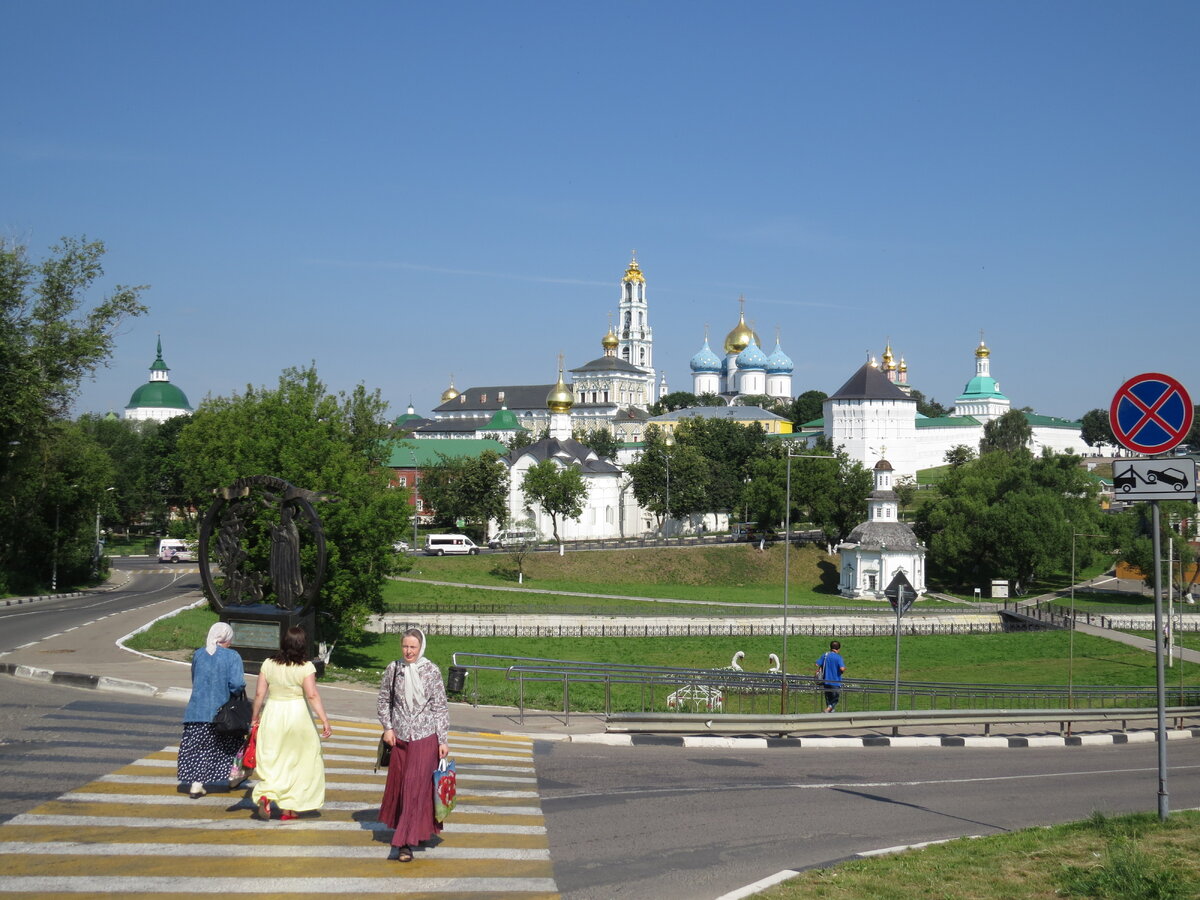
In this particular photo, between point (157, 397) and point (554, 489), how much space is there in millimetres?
119873

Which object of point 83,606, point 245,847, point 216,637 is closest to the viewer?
point 245,847

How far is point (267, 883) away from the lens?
8.62 metres

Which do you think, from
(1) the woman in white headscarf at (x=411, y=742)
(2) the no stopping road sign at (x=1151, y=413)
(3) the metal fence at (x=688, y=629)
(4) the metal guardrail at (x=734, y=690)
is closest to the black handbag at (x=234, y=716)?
(1) the woman in white headscarf at (x=411, y=742)

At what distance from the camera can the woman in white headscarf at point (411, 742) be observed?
9281mm

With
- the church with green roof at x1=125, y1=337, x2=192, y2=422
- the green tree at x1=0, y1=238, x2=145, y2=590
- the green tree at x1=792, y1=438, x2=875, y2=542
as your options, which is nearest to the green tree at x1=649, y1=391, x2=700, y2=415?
the church with green roof at x1=125, y1=337, x2=192, y2=422

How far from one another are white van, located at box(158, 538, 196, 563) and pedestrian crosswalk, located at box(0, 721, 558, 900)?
234 ft

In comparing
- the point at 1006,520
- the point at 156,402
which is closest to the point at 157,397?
the point at 156,402

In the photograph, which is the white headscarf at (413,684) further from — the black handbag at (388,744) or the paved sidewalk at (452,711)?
the paved sidewalk at (452,711)

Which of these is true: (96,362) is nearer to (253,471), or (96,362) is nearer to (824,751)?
(253,471)

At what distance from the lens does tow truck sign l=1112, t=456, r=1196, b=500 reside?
11.1 m

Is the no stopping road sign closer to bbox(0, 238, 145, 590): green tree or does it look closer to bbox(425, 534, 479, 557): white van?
bbox(0, 238, 145, 590): green tree

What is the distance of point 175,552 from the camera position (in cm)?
7931

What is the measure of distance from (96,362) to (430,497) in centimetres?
5314

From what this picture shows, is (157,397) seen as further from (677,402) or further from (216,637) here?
(216,637)
